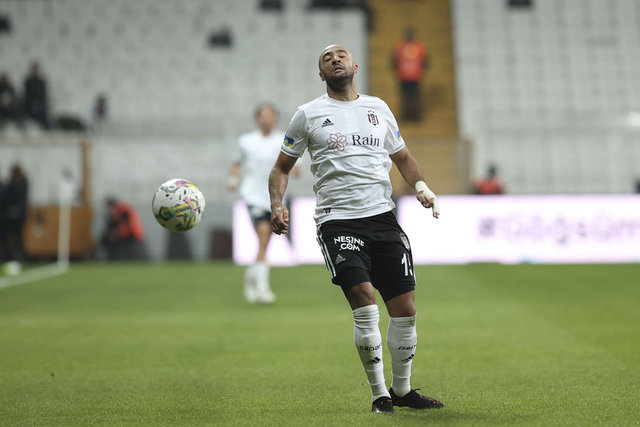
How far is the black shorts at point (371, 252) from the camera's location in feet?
16.0

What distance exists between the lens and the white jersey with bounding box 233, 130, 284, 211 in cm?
1080

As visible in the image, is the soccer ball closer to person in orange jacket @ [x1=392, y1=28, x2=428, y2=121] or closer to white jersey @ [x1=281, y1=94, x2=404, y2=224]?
white jersey @ [x1=281, y1=94, x2=404, y2=224]

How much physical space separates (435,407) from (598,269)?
1109 cm

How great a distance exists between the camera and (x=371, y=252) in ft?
16.5

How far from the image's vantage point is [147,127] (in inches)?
846

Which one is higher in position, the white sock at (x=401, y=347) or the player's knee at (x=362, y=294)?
the player's knee at (x=362, y=294)

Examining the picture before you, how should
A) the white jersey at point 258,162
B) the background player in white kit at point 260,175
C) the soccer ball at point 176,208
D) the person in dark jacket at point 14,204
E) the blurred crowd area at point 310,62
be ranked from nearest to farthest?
1. the soccer ball at point 176,208
2. the background player in white kit at point 260,175
3. the white jersey at point 258,162
4. the person in dark jacket at point 14,204
5. the blurred crowd area at point 310,62

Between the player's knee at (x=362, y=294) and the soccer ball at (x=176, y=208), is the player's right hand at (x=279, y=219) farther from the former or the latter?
the soccer ball at (x=176, y=208)

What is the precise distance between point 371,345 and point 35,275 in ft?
41.7

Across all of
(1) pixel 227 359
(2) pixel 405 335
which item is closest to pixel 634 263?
(1) pixel 227 359

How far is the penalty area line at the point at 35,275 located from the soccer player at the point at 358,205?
10.4 m

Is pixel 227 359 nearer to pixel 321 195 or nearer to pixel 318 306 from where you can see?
pixel 321 195

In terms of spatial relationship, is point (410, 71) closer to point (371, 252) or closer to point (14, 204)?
point (14, 204)

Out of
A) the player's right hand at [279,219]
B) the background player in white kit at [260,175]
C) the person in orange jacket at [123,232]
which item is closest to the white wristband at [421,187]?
the player's right hand at [279,219]
